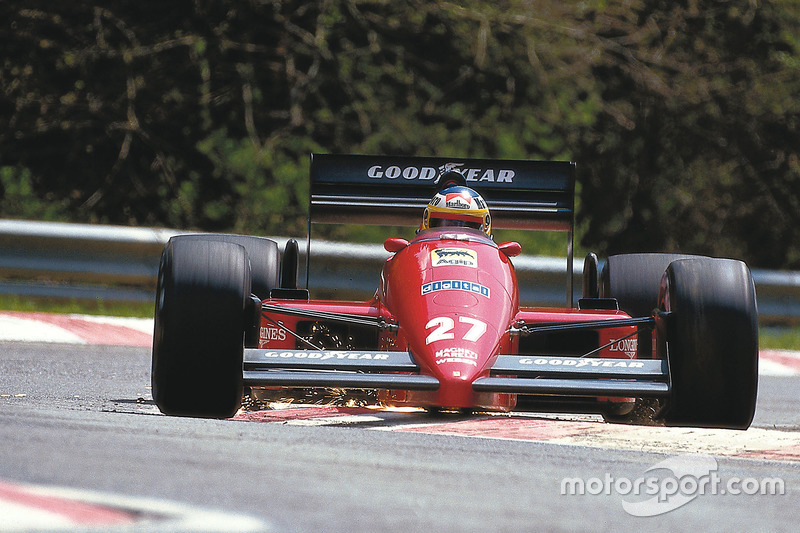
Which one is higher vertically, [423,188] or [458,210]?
[423,188]

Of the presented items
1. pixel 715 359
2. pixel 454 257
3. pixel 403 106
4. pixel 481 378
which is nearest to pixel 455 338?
pixel 481 378

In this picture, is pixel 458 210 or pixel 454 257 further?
pixel 458 210

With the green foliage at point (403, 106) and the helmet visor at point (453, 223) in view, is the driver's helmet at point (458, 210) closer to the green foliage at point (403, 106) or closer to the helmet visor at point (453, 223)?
the helmet visor at point (453, 223)

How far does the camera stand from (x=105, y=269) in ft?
30.9

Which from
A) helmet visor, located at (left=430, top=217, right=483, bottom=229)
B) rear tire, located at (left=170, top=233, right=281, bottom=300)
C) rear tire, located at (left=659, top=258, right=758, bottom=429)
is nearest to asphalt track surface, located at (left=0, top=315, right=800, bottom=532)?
rear tire, located at (left=659, top=258, right=758, bottom=429)

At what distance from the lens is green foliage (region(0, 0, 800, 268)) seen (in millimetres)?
12453

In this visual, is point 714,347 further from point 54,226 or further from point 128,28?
point 128,28

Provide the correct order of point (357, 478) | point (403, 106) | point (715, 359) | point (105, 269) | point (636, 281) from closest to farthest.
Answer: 1. point (357, 478)
2. point (715, 359)
3. point (636, 281)
4. point (105, 269)
5. point (403, 106)

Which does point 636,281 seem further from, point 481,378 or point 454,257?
point 481,378

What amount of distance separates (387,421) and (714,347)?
1308 millimetres

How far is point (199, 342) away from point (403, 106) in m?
8.96

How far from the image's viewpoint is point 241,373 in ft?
15.0

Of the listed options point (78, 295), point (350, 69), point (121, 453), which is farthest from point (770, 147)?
point (121, 453)

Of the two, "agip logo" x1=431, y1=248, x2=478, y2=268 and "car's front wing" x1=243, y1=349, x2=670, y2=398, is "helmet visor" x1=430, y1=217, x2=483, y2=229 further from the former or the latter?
"car's front wing" x1=243, y1=349, x2=670, y2=398
